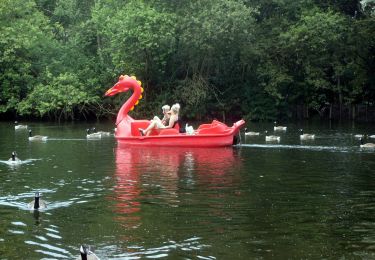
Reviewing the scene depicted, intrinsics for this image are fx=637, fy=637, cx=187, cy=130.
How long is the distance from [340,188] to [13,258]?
9264 millimetres

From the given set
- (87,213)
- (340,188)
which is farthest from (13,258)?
(340,188)

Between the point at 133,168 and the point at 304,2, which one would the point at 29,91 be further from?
the point at 133,168

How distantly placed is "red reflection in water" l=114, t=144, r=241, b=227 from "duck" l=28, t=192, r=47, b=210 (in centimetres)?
163

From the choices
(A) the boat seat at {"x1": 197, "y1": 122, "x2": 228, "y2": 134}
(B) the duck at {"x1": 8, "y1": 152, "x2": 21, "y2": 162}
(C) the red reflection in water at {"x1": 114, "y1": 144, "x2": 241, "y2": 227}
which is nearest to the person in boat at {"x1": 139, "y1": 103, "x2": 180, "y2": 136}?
(C) the red reflection in water at {"x1": 114, "y1": 144, "x2": 241, "y2": 227}

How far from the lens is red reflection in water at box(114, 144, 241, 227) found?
1493 cm

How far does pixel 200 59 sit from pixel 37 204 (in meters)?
32.7

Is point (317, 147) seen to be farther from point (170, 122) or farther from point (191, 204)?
point (191, 204)

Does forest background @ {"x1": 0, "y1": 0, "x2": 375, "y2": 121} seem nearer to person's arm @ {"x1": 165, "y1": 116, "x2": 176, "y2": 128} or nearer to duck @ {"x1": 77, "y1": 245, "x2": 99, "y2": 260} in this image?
person's arm @ {"x1": 165, "y1": 116, "x2": 176, "y2": 128}

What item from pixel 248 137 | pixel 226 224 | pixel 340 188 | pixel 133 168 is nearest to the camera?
pixel 226 224

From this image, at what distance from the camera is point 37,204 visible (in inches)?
544

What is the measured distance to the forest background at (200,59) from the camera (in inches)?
1725

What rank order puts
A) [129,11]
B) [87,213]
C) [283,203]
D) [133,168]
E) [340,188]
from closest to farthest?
[87,213] < [283,203] < [340,188] < [133,168] < [129,11]

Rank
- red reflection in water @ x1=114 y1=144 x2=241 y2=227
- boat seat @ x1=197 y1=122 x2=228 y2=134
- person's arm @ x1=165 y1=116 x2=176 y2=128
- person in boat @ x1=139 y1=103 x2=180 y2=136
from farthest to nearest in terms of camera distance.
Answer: person's arm @ x1=165 y1=116 x2=176 y2=128 → person in boat @ x1=139 y1=103 x2=180 y2=136 → boat seat @ x1=197 y1=122 x2=228 y2=134 → red reflection in water @ x1=114 y1=144 x2=241 y2=227

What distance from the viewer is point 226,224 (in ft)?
40.8
